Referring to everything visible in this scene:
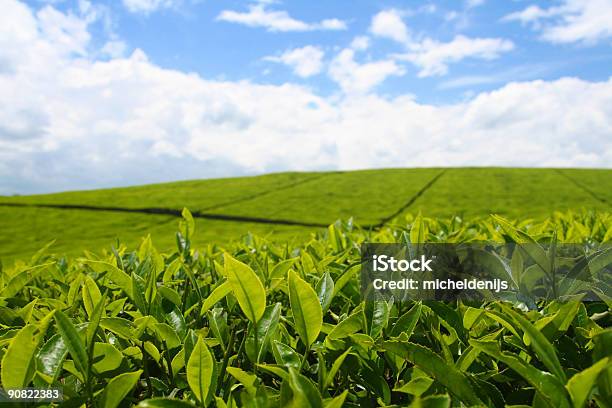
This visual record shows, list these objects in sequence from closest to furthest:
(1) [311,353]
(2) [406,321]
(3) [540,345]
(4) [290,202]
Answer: (3) [540,345]
(2) [406,321]
(1) [311,353]
(4) [290,202]

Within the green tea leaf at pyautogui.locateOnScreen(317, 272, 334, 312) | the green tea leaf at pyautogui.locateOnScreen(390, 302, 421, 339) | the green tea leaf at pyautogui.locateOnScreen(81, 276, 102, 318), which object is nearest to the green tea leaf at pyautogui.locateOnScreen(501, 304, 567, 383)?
the green tea leaf at pyautogui.locateOnScreen(390, 302, 421, 339)

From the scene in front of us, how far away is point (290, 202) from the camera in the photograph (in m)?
38.2

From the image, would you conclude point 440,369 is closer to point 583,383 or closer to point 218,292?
point 583,383

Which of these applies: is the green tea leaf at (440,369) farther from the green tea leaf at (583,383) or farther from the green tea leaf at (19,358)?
the green tea leaf at (19,358)

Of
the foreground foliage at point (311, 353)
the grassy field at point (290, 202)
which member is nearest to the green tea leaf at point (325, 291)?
the foreground foliage at point (311, 353)

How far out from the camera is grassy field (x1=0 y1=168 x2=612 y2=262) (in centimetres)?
2845

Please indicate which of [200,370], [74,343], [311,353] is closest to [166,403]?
[200,370]

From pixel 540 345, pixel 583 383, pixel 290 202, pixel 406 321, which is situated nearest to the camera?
pixel 583 383

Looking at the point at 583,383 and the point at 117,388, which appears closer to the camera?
the point at 583,383

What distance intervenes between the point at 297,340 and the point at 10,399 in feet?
2.09

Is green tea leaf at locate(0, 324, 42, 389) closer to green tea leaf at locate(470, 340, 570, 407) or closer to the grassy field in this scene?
green tea leaf at locate(470, 340, 570, 407)

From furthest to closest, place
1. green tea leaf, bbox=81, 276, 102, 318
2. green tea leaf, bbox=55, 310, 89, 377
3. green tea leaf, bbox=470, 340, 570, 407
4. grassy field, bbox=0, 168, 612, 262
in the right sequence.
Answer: grassy field, bbox=0, 168, 612, 262 → green tea leaf, bbox=81, 276, 102, 318 → green tea leaf, bbox=55, 310, 89, 377 → green tea leaf, bbox=470, 340, 570, 407

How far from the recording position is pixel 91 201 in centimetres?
4000

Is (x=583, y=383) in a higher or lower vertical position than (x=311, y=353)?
higher
